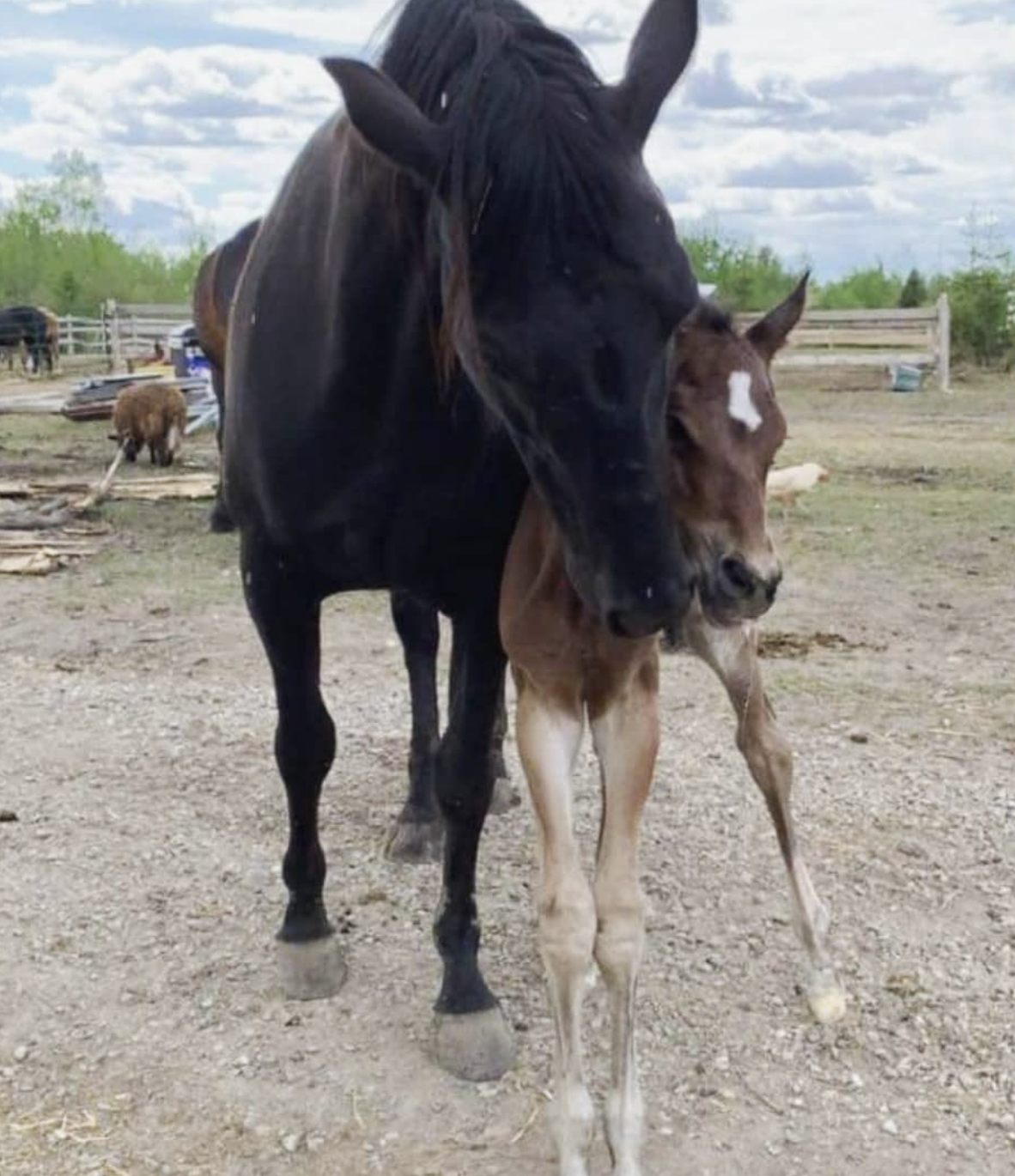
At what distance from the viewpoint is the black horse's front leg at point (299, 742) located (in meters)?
3.17

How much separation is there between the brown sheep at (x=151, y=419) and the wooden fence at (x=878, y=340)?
12316 millimetres

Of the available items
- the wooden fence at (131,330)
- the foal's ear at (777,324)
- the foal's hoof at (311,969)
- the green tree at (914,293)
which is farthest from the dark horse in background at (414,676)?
the green tree at (914,293)

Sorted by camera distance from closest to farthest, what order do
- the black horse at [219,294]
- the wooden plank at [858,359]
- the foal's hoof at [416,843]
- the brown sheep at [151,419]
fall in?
the foal's hoof at [416,843] < the black horse at [219,294] < the brown sheep at [151,419] < the wooden plank at [858,359]

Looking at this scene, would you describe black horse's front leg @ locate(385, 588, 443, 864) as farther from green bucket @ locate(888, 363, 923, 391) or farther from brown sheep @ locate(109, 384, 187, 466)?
green bucket @ locate(888, 363, 923, 391)

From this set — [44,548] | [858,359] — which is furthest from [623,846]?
[858,359]

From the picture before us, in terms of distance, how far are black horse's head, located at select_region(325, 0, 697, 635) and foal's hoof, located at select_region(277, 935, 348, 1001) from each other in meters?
1.60

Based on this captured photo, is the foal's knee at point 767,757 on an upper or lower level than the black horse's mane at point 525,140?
lower

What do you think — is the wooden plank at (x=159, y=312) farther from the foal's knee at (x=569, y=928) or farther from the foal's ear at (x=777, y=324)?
the foal's knee at (x=569, y=928)

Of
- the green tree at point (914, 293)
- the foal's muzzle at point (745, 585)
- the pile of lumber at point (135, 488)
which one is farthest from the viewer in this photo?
the green tree at point (914, 293)

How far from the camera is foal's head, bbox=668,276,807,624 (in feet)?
8.48

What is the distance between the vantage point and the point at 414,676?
15.0ft

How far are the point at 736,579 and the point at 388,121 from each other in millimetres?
1007

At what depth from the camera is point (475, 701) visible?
317 cm

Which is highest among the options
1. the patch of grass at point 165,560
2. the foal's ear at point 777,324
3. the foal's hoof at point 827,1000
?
the foal's ear at point 777,324
